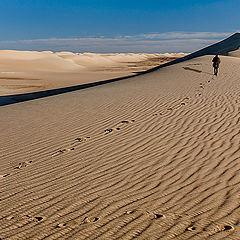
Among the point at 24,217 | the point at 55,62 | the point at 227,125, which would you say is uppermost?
the point at 55,62

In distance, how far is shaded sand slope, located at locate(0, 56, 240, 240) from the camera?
10.6ft

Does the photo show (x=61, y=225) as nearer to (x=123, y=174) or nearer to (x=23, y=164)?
(x=123, y=174)

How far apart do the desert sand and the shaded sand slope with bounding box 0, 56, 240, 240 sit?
14 mm

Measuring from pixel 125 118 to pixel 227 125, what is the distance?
9.23 ft

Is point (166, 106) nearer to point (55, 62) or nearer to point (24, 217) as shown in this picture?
point (24, 217)

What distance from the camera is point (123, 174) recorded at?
4.66 metres

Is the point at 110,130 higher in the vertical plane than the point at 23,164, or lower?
higher

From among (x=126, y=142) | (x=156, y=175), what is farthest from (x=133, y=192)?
(x=126, y=142)

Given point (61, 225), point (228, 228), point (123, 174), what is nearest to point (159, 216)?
point (228, 228)

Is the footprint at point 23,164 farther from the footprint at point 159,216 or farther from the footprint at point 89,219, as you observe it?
the footprint at point 159,216

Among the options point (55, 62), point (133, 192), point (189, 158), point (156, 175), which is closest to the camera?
point (133, 192)

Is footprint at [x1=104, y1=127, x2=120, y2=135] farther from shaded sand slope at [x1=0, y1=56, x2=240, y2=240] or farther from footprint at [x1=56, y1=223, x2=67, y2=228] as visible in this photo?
footprint at [x1=56, y1=223, x2=67, y2=228]

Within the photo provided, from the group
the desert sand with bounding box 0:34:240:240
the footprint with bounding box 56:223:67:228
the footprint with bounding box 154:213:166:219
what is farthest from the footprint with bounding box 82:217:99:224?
the footprint with bounding box 154:213:166:219

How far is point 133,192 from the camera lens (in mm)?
4016
